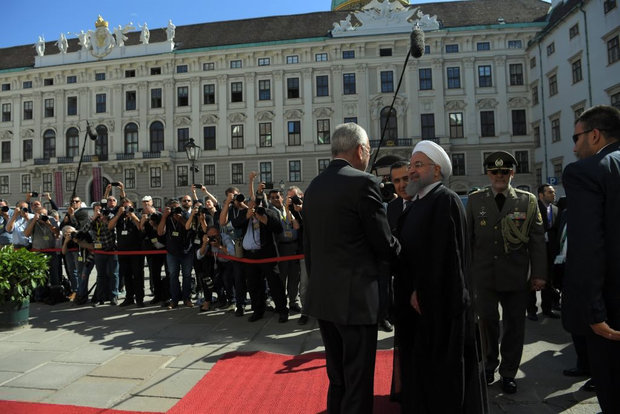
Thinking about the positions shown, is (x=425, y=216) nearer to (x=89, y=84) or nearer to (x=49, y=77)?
(x=89, y=84)

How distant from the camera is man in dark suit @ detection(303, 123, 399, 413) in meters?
2.57

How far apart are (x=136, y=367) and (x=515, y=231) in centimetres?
412

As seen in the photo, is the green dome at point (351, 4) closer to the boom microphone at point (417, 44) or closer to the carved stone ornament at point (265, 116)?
the carved stone ornament at point (265, 116)

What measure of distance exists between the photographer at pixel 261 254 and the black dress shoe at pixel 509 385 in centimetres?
353

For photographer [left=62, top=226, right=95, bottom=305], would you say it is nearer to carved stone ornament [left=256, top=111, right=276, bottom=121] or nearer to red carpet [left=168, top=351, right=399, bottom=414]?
red carpet [left=168, top=351, right=399, bottom=414]

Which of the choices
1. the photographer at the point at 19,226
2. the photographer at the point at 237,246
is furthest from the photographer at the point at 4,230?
the photographer at the point at 237,246

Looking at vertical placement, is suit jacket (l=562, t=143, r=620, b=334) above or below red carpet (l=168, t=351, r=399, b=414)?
above

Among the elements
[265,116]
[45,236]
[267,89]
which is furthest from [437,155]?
[267,89]

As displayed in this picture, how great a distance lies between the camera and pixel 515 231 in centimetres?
384

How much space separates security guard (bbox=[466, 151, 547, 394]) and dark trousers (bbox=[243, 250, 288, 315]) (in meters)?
3.40

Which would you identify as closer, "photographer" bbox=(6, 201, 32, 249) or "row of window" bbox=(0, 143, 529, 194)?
"photographer" bbox=(6, 201, 32, 249)

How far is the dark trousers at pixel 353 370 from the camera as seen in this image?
2545 millimetres

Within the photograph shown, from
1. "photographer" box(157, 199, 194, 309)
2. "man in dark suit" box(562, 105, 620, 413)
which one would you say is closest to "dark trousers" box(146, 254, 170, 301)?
"photographer" box(157, 199, 194, 309)

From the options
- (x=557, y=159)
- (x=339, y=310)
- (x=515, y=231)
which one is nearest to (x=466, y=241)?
(x=339, y=310)
